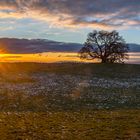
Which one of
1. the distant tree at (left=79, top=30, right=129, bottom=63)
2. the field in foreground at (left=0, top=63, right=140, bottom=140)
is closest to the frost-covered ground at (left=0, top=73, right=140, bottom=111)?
the field in foreground at (left=0, top=63, right=140, bottom=140)

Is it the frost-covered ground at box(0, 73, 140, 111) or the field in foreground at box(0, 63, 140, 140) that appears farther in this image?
the frost-covered ground at box(0, 73, 140, 111)

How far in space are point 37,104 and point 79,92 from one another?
33.5 feet

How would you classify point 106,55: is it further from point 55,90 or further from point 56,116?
point 56,116

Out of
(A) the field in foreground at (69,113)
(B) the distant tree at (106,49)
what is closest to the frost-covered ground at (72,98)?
(A) the field in foreground at (69,113)

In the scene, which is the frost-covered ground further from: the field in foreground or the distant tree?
the distant tree

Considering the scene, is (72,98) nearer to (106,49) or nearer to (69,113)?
(69,113)

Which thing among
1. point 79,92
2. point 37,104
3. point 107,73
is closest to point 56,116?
point 37,104

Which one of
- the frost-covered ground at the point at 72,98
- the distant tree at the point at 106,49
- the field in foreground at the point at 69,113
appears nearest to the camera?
the field in foreground at the point at 69,113

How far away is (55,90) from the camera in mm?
42344

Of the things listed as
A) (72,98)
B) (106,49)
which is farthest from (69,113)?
(106,49)

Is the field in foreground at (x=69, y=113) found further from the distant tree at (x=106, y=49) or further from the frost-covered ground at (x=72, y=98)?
the distant tree at (x=106, y=49)

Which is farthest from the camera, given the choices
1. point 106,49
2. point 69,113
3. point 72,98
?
point 106,49

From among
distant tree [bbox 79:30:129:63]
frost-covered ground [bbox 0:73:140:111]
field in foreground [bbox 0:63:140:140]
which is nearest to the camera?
field in foreground [bbox 0:63:140:140]

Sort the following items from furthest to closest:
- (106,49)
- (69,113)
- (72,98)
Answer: (106,49), (72,98), (69,113)
